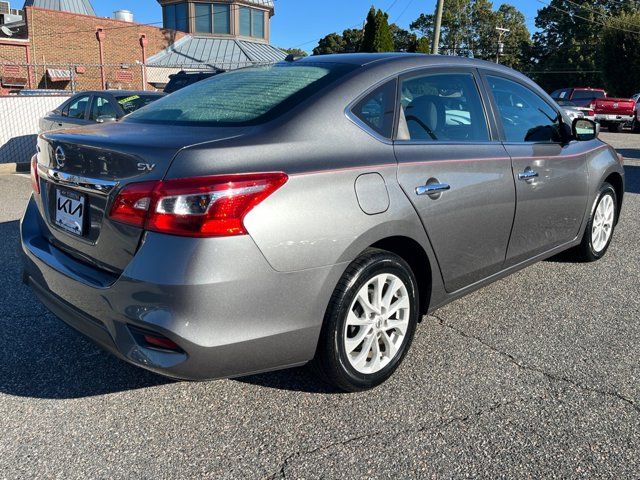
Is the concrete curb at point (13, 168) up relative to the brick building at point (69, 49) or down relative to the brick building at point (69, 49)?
down

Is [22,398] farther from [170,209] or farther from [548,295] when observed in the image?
[548,295]

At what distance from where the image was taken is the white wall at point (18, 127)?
1154 cm

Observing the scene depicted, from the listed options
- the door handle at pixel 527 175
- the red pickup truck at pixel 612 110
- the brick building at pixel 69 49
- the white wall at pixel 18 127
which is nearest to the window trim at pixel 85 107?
the white wall at pixel 18 127

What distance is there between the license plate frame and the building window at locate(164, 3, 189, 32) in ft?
139

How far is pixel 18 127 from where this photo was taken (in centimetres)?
1173

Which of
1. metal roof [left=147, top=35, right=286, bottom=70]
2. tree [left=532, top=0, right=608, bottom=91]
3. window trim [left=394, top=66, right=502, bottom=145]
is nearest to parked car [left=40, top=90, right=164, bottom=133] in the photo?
window trim [left=394, top=66, right=502, bottom=145]

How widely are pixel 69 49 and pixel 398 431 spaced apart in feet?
128

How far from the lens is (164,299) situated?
2.22 metres

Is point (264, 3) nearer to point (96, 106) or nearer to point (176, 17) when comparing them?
point (176, 17)

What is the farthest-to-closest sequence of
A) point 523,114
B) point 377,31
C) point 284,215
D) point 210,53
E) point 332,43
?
point 332,43
point 210,53
point 377,31
point 523,114
point 284,215

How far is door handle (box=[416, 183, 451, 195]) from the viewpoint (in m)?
2.90

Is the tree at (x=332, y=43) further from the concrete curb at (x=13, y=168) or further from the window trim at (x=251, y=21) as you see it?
the concrete curb at (x=13, y=168)

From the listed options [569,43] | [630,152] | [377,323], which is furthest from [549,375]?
[569,43]

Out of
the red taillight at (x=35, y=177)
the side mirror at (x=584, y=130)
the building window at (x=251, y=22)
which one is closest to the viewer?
the red taillight at (x=35, y=177)
